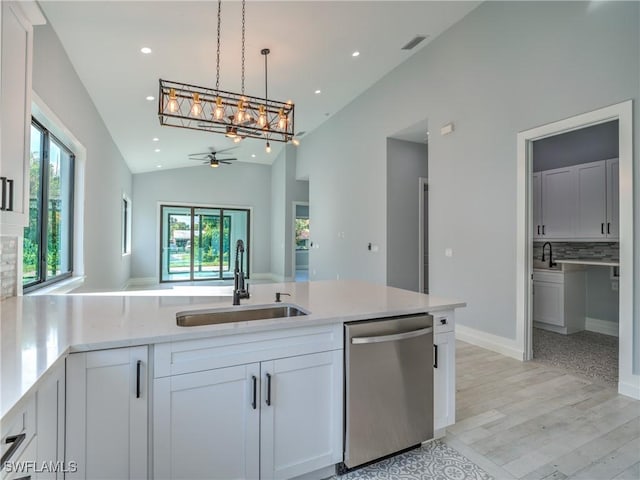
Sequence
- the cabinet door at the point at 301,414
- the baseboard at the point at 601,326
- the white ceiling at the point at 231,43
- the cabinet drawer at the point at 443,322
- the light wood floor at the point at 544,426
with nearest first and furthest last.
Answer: the cabinet door at the point at 301,414, the light wood floor at the point at 544,426, the cabinet drawer at the point at 443,322, the white ceiling at the point at 231,43, the baseboard at the point at 601,326

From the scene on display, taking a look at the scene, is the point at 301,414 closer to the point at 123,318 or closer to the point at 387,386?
the point at 387,386

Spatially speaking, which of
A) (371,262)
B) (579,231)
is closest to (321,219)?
(371,262)

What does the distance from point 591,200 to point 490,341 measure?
2383mm

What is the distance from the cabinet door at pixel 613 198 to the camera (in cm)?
411

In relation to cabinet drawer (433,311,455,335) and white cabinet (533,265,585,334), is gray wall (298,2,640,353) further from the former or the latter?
cabinet drawer (433,311,455,335)

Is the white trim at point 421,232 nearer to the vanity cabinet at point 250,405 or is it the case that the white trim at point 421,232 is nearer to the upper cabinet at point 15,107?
the vanity cabinet at point 250,405

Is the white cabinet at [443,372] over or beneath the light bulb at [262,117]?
beneath

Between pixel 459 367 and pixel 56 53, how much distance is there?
4823 mm

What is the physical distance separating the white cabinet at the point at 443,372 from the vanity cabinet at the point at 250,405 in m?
0.65

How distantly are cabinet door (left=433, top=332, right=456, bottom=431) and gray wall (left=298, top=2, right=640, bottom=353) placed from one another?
181 centimetres

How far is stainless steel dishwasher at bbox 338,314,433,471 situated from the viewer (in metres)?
1.72

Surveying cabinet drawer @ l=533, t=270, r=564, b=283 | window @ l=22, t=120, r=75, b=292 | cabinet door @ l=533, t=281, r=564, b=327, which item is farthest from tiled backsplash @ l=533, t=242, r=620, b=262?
window @ l=22, t=120, r=75, b=292

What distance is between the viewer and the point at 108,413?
128 cm

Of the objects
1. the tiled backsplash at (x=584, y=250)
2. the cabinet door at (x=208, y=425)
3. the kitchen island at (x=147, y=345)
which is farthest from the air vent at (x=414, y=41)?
the cabinet door at (x=208, y=425)
